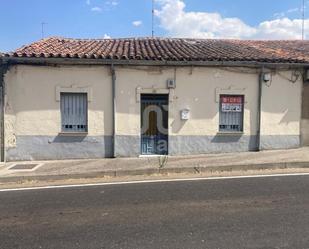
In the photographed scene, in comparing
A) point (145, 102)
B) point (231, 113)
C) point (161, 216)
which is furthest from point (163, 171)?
point (161, 216)

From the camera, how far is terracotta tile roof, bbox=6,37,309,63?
529 inches

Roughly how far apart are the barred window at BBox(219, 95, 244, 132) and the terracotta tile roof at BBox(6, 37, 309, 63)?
1.41 m

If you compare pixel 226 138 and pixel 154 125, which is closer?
pixel 154 125

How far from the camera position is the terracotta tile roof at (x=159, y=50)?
1343cm

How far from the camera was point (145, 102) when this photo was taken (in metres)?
14.0

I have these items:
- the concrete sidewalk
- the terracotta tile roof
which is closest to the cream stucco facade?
the terracotta tile roof

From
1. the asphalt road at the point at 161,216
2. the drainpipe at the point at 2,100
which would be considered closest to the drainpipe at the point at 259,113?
the asphalt road at the point at 161,216

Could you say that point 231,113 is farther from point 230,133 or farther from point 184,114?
point 184,114

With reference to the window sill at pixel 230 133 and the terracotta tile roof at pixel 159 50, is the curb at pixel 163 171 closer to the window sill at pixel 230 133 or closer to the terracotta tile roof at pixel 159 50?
the window sill at pixel 230 133

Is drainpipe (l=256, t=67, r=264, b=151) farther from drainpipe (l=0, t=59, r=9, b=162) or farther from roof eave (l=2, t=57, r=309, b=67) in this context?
drainpipe (l=0, t=59, r=9, b=162)

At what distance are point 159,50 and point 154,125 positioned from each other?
2978mm

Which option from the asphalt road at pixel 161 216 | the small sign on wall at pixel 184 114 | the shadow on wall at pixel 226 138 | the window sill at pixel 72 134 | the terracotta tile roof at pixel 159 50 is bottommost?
the asphalt road at pixel 161 216

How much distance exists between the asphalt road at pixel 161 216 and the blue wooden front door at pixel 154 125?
4942 mm

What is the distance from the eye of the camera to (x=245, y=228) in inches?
227
